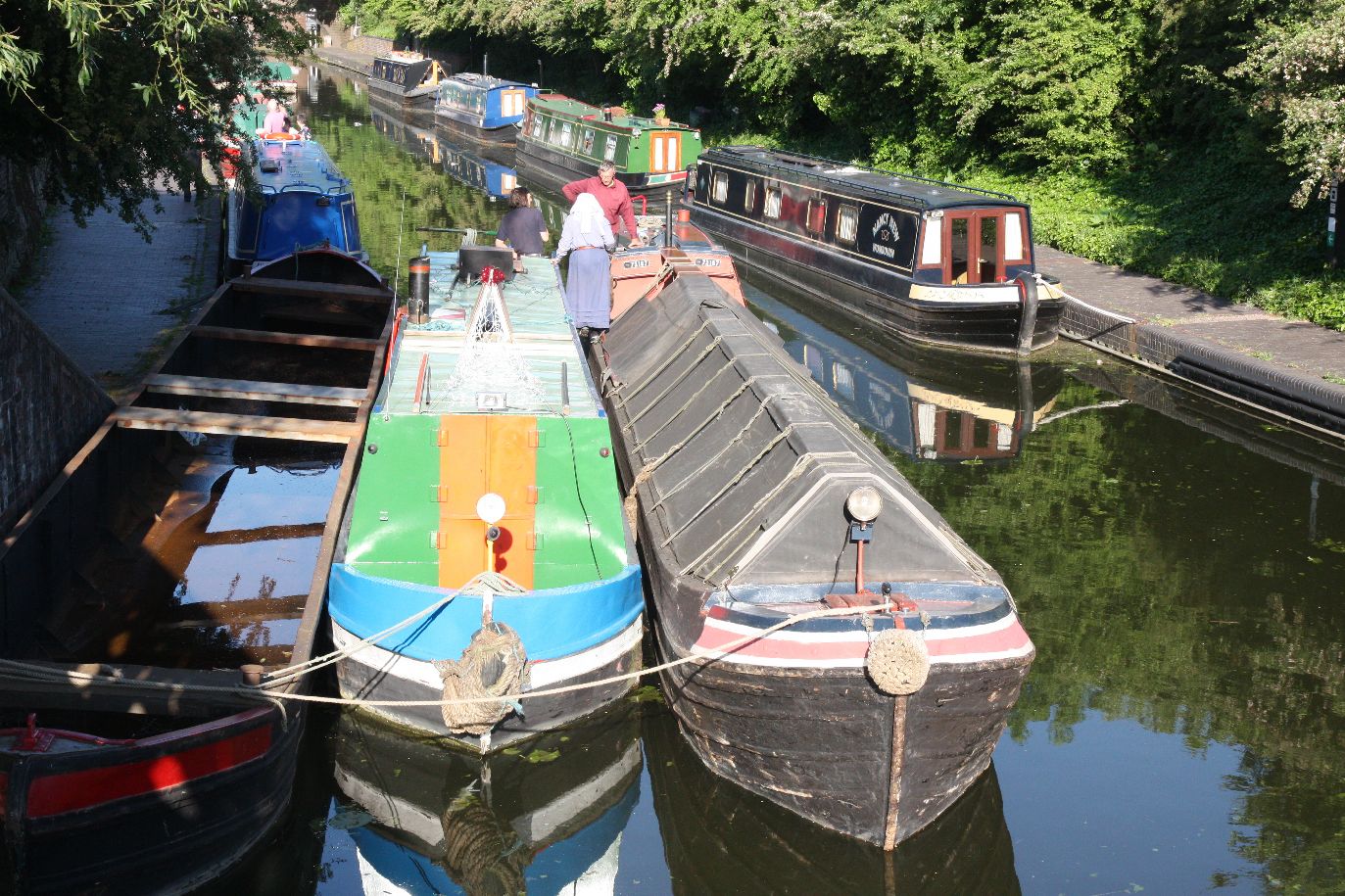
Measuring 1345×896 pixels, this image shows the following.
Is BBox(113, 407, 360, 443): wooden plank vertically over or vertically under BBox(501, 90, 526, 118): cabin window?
under

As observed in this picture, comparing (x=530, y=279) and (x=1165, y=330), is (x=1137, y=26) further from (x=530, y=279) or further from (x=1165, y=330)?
(x=530, y=279)

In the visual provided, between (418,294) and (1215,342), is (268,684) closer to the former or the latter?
(418,294)

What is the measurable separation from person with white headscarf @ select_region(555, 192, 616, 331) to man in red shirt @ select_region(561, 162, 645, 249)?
1.04ft

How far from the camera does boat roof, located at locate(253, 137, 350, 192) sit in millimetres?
17891

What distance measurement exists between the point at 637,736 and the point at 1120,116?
61.5 feet

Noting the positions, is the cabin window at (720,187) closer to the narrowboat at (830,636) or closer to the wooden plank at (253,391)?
the wooden plank at (253,391)

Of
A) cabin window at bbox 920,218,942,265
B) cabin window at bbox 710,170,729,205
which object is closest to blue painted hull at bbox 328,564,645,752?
cabin window at bbox 920,218,942,265

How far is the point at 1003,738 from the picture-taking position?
27.5ft

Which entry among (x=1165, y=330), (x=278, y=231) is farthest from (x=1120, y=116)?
(x=278, y=231)

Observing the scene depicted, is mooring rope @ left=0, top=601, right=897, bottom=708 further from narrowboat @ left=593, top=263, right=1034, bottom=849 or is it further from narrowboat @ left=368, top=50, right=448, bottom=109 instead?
narrowboat @ left=368, top=50, right=448, bottom=109

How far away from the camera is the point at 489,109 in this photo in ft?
133

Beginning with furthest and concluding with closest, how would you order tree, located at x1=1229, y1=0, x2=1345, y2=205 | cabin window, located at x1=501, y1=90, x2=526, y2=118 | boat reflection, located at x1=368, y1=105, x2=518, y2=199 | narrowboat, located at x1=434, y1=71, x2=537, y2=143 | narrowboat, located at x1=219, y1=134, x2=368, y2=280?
A: cabin window, located at x1=501, y1=90, x2=526, y2=118
narrowboat, located at x1=434, y1=71, x2=537, y2=143
boat reflection, located at x1=368, y1=105, x2=518, y2=199
narrowboat, located at x1=219, y1=134, x2=368, y2=280
tree, located at x1=1229, y1=0, x2=1345, y2=205

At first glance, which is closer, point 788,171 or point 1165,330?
point 1165,330

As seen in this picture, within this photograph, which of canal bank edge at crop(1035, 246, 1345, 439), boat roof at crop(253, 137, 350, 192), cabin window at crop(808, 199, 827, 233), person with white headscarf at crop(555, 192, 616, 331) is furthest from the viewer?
cabin window at crop(808, 199, 827, 233)
